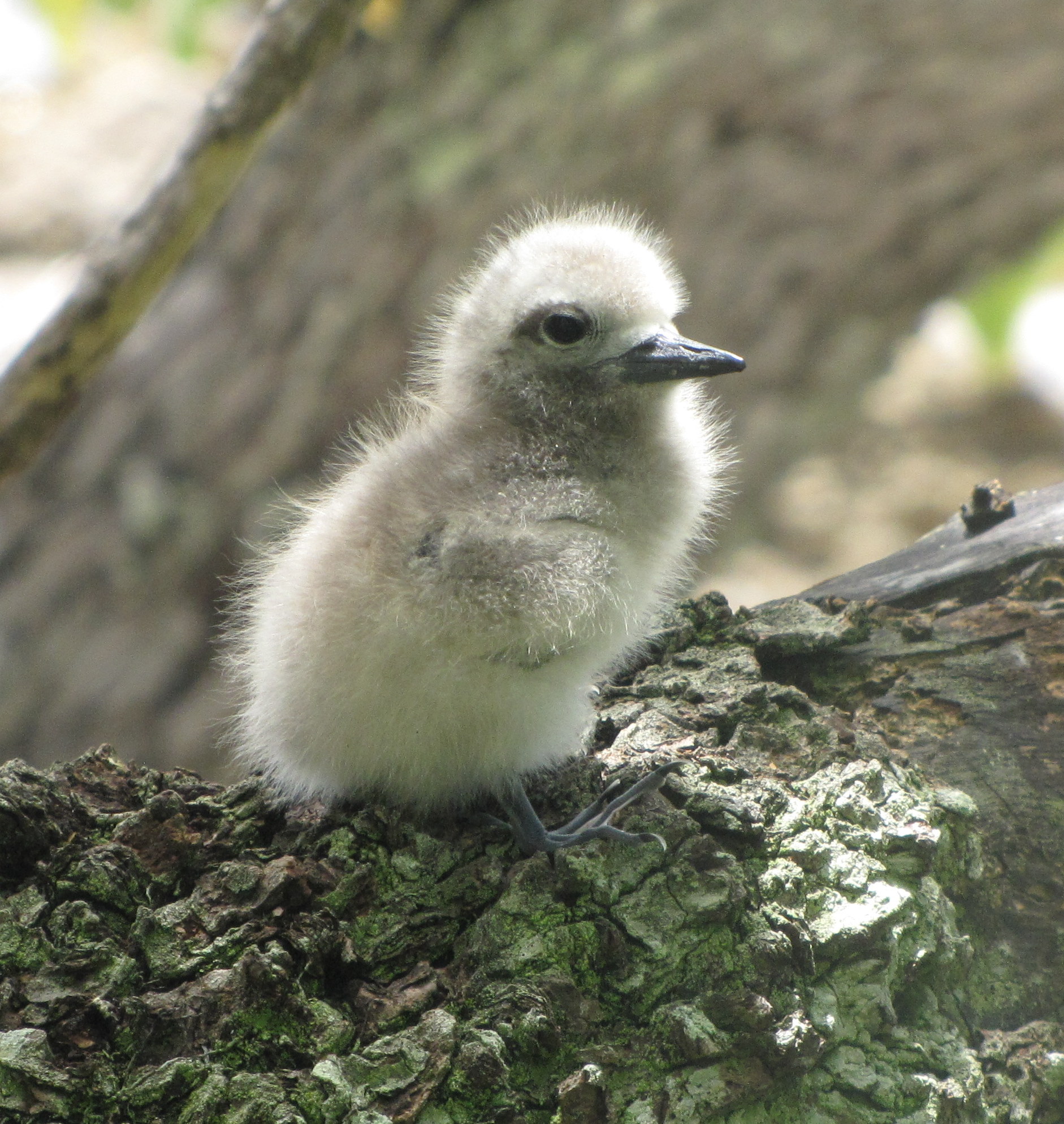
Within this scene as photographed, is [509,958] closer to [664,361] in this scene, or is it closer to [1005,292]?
[664,361]

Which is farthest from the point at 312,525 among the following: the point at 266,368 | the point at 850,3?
the point at 850,3

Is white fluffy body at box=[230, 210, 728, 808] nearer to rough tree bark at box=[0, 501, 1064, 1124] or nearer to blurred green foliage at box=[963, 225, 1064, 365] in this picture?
rough tree bark at box=[0, 501, 1064, 1124]

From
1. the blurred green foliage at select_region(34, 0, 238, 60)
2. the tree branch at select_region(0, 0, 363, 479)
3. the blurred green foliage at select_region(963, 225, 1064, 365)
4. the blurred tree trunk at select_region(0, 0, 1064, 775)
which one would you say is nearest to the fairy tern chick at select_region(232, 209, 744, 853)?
the tree branch at select_region(0, 0, 363, 479)

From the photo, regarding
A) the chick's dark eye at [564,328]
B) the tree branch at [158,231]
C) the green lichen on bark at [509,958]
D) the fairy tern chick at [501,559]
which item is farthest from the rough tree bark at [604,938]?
the tree branch at [158,231]

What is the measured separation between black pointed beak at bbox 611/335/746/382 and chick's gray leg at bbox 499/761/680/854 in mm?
669

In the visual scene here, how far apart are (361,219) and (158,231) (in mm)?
1545

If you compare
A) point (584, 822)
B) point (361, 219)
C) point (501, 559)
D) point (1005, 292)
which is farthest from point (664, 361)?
point (1005, 292)

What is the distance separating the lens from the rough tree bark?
1.40 metres

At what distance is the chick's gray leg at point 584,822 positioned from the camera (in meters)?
1.62

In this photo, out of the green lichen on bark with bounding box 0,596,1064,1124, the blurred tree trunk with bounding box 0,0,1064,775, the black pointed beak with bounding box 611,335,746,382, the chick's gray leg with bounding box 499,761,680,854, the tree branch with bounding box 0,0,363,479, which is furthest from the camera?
the blurred tree trunk with bounding box 0,0,1064,775

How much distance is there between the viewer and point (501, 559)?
1700 mm

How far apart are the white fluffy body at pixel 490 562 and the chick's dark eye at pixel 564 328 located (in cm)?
2

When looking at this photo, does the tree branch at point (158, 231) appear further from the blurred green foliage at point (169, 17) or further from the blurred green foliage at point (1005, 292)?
the blurred green foliage at point (1005, 292)

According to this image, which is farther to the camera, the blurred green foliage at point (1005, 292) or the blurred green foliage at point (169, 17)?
the blurred green foliage at point (1005, 292)
